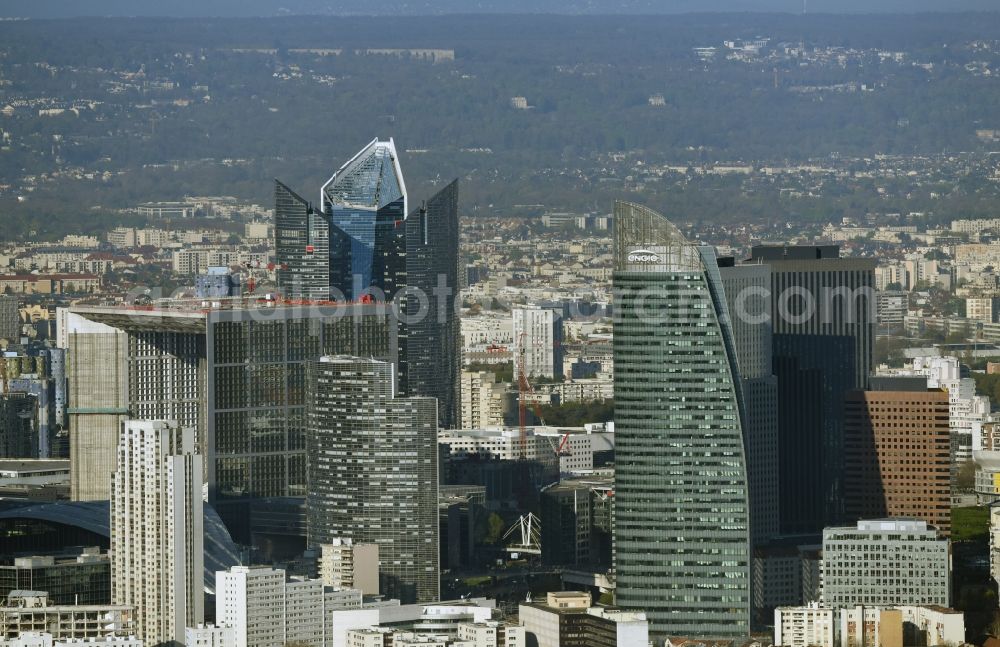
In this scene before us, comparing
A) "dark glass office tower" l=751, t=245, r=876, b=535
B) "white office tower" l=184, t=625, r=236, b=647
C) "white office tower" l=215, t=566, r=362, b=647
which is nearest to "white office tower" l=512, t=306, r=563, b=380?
"dark glass office tower" l=751, t=245, r=876, b=535

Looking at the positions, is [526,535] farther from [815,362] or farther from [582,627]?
[582,627]

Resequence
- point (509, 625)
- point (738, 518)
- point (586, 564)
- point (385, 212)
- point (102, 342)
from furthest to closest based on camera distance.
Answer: point (385, 212) < point (102, 342) < point (586, 564) < point (738, 518) < point (509, 625)

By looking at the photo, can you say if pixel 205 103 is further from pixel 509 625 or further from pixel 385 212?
pixel 509 625

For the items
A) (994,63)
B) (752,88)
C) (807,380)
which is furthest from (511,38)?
(807,380)

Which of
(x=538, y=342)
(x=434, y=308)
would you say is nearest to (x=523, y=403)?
(x=434, y=308)

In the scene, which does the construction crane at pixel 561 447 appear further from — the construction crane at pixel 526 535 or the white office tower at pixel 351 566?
the white office tower at pixel 351 566

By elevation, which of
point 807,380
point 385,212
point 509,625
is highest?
point 385,212

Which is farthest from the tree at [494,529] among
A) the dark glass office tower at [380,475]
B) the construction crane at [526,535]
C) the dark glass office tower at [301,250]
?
the dark glass office tower at [301,250]
